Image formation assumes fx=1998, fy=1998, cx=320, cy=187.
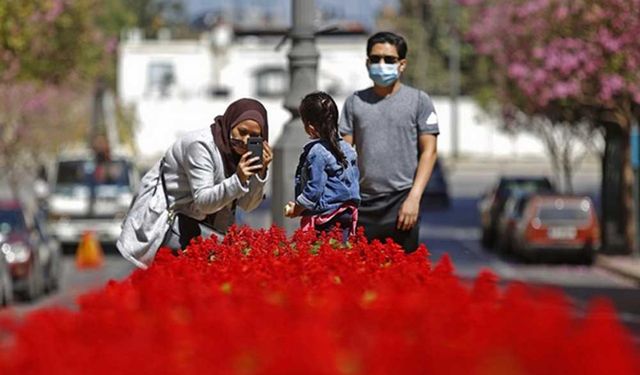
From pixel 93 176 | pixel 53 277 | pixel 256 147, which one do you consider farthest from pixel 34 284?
pixel 256 147

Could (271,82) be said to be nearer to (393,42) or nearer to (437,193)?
(437,193)

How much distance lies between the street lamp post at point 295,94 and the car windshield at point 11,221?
13.5 meters

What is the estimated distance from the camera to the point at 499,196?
44.2 m

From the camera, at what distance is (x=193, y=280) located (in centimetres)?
655

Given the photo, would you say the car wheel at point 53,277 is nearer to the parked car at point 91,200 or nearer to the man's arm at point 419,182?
the parked car at point 91,200

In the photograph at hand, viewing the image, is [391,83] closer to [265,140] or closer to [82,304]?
[265,140]

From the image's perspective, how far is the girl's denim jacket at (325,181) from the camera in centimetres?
1090

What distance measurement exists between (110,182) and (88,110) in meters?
30.5

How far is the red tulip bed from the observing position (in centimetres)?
427

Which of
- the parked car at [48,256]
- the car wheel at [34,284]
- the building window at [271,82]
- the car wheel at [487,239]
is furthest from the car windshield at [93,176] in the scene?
the building window at [271,82]

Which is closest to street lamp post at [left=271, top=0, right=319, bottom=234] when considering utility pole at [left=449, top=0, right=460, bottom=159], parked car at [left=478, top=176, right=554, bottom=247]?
parked car at [left=478, top=176, right=554, bottom=247]

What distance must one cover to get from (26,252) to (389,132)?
58.2 feet

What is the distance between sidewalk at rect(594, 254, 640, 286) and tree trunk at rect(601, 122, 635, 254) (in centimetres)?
59

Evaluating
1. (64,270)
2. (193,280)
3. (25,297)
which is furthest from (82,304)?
(64,270)
